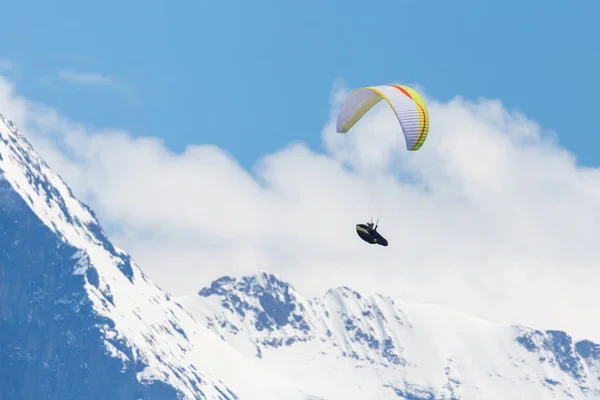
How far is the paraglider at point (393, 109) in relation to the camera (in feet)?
432

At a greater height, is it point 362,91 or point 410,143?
point 362,91

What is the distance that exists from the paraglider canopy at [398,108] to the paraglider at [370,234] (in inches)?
356

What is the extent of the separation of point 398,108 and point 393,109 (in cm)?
40

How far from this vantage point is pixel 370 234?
457 ft

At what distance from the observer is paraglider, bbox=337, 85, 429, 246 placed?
132 metres

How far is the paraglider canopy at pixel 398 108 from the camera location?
431 ft

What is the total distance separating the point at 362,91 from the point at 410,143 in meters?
15.2

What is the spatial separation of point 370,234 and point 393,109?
35.7 ft

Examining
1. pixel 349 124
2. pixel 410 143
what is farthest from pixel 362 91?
pixel 410 143

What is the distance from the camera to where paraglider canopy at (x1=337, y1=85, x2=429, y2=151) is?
131500 mm

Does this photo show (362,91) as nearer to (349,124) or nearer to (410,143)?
(349,124)

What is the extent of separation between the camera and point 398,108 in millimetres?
134625

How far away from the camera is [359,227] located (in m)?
141

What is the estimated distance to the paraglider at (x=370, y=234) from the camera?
137 m
